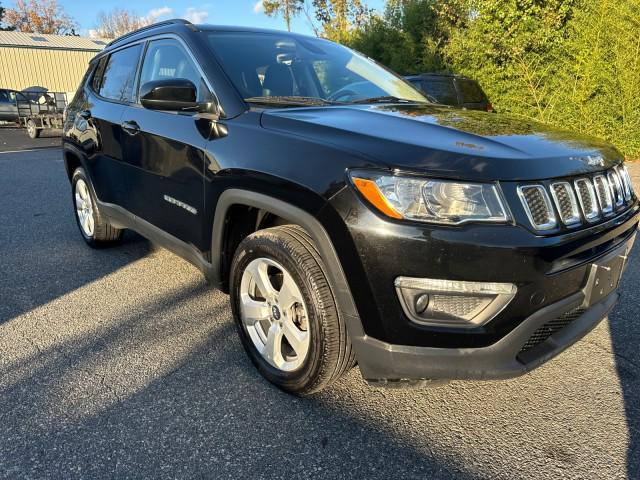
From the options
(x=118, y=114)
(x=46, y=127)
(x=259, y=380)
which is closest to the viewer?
(x=259, y=380)

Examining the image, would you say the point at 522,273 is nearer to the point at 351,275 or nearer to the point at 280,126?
the point at 351,275

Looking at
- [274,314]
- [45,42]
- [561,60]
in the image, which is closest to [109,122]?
[274,314]

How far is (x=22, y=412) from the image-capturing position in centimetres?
225

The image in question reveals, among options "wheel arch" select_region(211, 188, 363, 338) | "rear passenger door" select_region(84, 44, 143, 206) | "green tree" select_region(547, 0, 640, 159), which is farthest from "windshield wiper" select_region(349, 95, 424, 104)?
"green tree" select_region(547, 0, 640, 159)

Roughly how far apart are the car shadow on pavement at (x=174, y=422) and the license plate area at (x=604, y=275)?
34.8 inches

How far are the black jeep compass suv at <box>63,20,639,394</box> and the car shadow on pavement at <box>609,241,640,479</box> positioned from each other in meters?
0.47

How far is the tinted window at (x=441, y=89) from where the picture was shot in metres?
8.67

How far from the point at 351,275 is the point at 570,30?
11.3 meters

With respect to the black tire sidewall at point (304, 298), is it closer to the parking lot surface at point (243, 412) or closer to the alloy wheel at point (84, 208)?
the parking lot surface at point (243, 412)

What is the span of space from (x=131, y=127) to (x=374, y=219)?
2216 mm

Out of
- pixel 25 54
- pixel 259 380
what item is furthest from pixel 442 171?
pixel 25 54

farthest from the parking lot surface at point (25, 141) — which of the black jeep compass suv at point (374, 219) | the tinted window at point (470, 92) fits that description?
the black jeep compass suv at point (374, 219)

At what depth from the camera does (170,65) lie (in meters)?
3.15

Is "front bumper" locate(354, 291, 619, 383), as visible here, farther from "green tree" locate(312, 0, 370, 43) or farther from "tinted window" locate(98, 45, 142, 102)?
"green tree" locate(312, 0, 370, 43)
